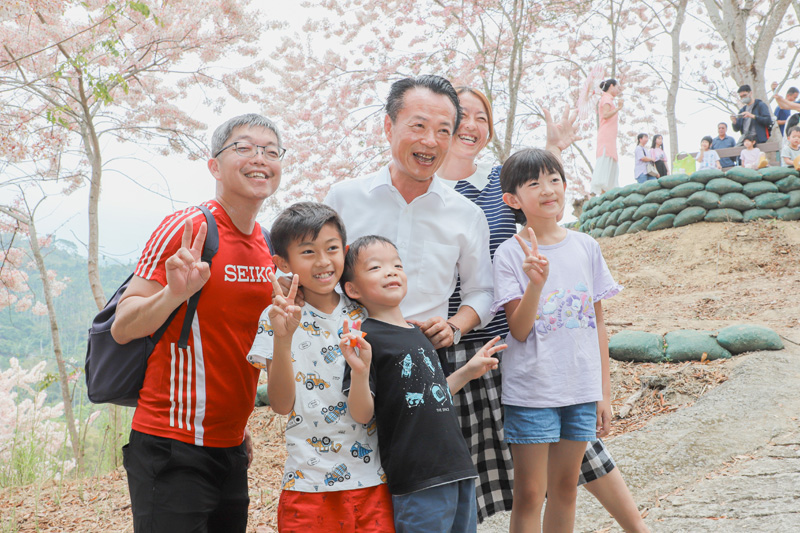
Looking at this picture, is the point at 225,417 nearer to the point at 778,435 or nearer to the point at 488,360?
the point at 488,360

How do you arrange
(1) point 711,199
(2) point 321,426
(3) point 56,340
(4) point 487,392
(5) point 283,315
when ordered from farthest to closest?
(1) point 711,199
(3) point 56,340
(4) point 487,392
(2) point 321,426
(5) point 283,315

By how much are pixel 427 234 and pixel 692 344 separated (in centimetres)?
399

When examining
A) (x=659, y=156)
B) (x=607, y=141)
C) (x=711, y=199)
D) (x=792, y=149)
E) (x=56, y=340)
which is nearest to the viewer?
(x=56, y=340)

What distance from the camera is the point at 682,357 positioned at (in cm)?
504

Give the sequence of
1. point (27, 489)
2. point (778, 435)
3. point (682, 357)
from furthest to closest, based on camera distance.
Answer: point (682, 357) → point (27, 489) → point (778, 435)

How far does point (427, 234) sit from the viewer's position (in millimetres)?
2045

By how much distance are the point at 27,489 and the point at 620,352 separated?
511cm

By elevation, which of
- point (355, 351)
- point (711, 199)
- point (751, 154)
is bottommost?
point (355, 351)

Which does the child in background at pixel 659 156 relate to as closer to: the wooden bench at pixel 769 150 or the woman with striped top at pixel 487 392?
the wooden bench at pixel 769 150

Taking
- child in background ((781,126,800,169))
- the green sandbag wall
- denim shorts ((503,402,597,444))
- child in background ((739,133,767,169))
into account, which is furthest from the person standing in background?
denim shorts ((503,402,597,444))

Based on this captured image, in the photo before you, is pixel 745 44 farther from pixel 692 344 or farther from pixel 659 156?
pixel 692 344

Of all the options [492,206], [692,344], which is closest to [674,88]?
[692,344]

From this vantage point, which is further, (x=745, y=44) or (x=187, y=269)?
(x=745, y=44)

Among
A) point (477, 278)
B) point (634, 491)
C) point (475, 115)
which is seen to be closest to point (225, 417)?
point (477, 278)
